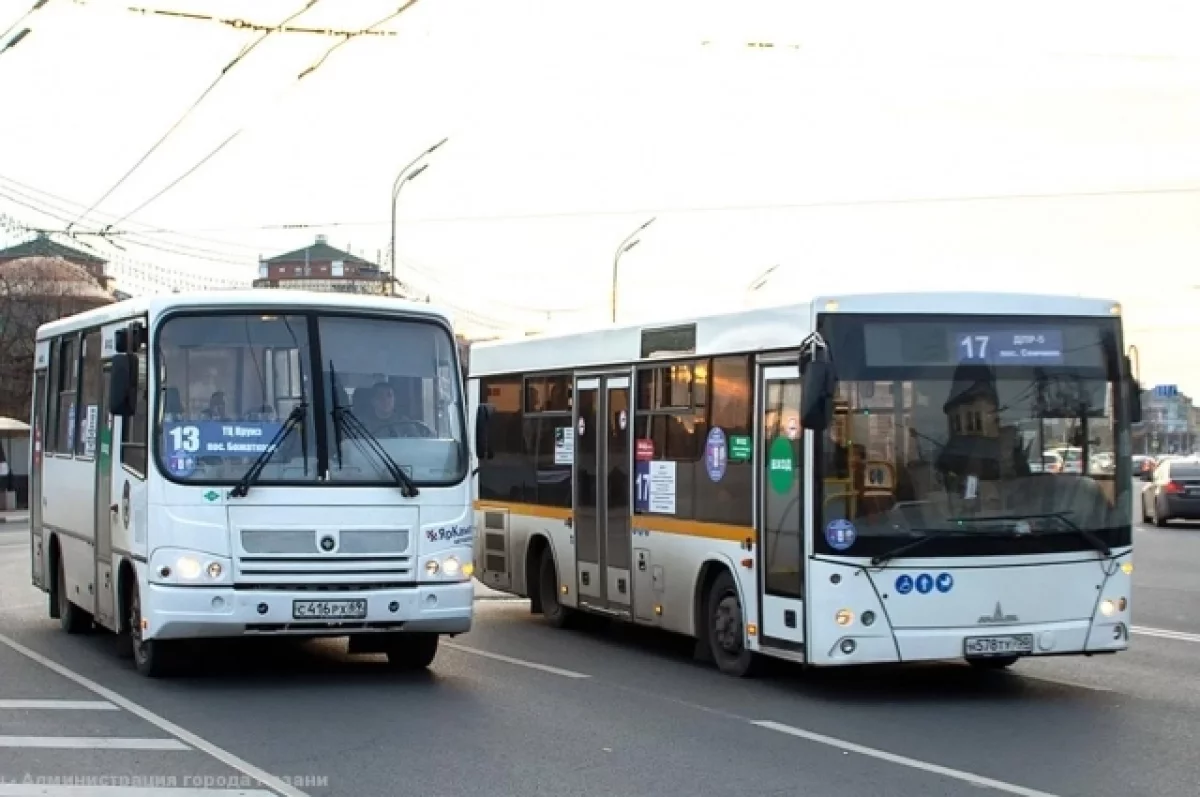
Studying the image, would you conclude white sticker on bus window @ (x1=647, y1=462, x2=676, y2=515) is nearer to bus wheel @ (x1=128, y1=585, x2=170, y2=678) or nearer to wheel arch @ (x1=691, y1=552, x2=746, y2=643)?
wheel arch @ (x1=691, y1=552, x2=746, y2=643)

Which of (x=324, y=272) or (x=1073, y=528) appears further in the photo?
(x=324, y=272)

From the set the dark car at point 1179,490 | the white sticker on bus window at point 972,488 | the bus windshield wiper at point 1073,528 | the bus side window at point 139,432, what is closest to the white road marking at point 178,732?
the bus side window at point 139,432

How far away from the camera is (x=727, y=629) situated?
1338 cm

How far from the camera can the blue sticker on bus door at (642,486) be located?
14859 millimetres

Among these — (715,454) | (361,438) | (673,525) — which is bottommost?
(673,525)

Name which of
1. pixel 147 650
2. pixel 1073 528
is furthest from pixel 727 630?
pixel 147 650

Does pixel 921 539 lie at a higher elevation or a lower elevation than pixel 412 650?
higher

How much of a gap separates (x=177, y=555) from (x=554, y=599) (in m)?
5.76

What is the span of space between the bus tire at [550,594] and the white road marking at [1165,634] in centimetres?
550

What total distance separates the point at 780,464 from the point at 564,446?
176 inches

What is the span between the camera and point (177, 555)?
473 inches

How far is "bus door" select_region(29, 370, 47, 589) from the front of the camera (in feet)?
56.6

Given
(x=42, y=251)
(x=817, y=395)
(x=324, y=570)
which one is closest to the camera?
(x=817, y=395)

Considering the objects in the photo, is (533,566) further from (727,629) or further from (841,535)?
(841,535)
